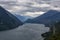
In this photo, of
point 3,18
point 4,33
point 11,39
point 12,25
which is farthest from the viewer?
point 3,18

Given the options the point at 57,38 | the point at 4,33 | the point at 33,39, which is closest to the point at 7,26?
the point at 4,33

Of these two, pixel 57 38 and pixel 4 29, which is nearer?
pixel 57 38

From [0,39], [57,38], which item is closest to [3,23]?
[0,39]

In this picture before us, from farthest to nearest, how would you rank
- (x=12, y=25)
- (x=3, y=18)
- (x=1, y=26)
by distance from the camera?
1. (x=3, y=18)
2. (x=12, y=25)
3. (x=1, y=26)

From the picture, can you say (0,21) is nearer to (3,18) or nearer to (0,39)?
(3,18)

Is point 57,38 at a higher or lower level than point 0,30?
higher

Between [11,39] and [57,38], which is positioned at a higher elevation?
[57,38]

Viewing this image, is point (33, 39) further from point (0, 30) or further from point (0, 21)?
point (0, 21)

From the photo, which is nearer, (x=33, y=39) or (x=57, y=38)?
(x=57, y=38)

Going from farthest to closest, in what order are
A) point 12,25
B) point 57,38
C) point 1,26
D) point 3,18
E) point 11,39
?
point 3,18 → point 12,25 → point 1,26 → point 11,39 → point 57,38
